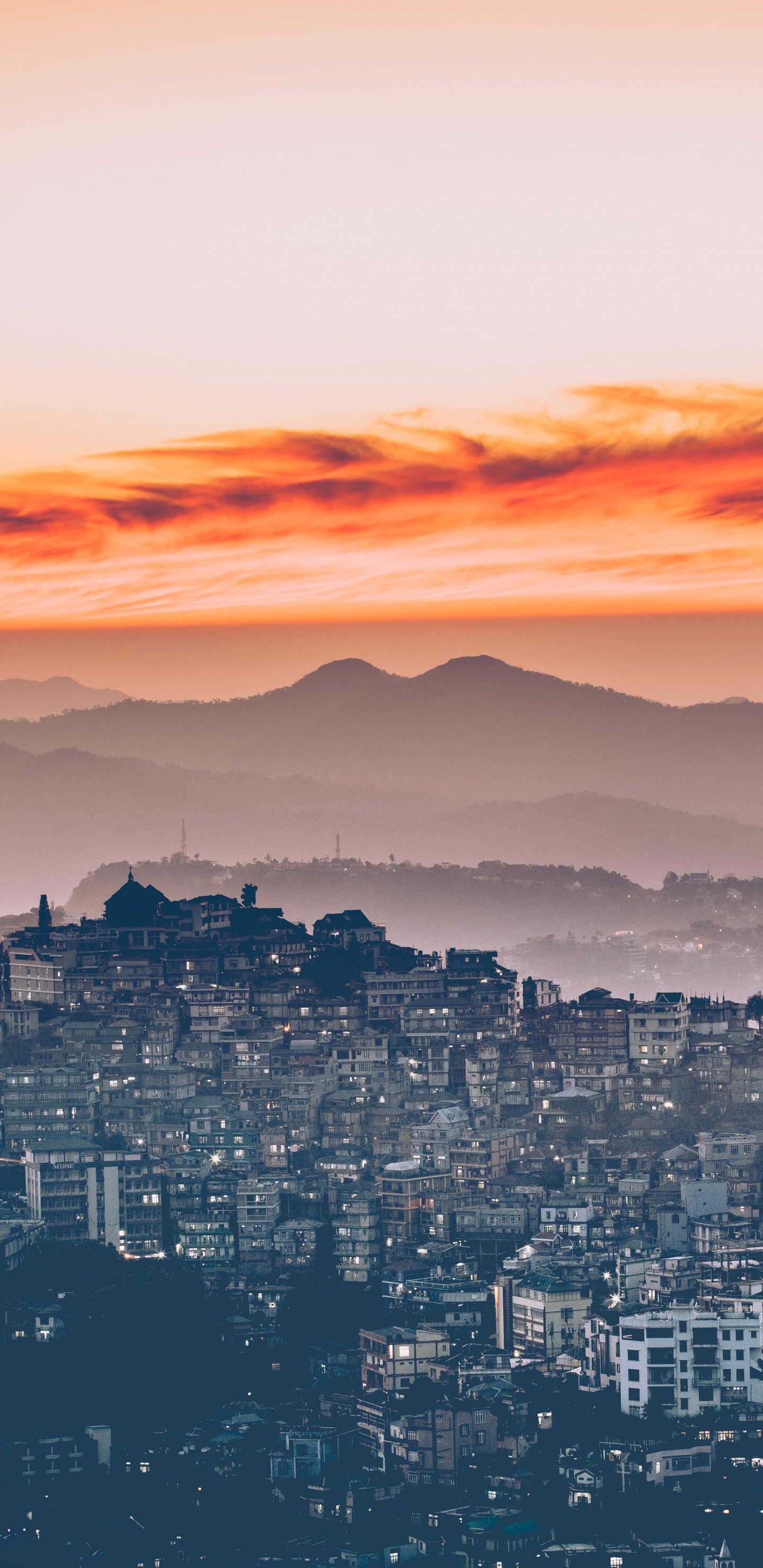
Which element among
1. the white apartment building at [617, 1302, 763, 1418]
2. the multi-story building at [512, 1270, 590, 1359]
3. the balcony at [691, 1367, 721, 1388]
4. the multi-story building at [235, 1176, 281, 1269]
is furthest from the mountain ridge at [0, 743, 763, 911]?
the balcony at [691, 1367, 721, 1388]

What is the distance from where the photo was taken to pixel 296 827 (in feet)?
271

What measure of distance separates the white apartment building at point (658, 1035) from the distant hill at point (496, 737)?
51659 millimetres

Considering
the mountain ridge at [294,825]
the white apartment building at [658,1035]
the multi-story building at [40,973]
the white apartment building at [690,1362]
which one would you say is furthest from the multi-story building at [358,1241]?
the mountain ridge at [294,825]

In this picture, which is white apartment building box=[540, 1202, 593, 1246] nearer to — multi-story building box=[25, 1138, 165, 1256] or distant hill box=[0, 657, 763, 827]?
multi-story building box=[25, 1138, 165, 1256]

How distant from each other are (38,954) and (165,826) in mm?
40875

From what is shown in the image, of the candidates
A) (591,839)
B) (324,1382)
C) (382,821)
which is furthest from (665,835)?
(324,1382)

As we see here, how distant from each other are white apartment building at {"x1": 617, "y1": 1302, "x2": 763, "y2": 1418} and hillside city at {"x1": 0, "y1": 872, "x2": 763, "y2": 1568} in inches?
1.0

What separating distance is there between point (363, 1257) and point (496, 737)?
206 ft

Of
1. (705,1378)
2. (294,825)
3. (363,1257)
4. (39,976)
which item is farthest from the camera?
(294,825)

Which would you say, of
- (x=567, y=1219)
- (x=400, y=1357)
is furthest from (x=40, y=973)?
(x=400, y=1357)

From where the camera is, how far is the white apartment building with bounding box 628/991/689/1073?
36312 millimetres

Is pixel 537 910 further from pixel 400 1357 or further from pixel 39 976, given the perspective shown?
pixel 400 1357

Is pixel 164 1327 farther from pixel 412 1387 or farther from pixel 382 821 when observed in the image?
pixel 382 821

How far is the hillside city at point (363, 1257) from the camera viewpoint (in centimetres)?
2489
